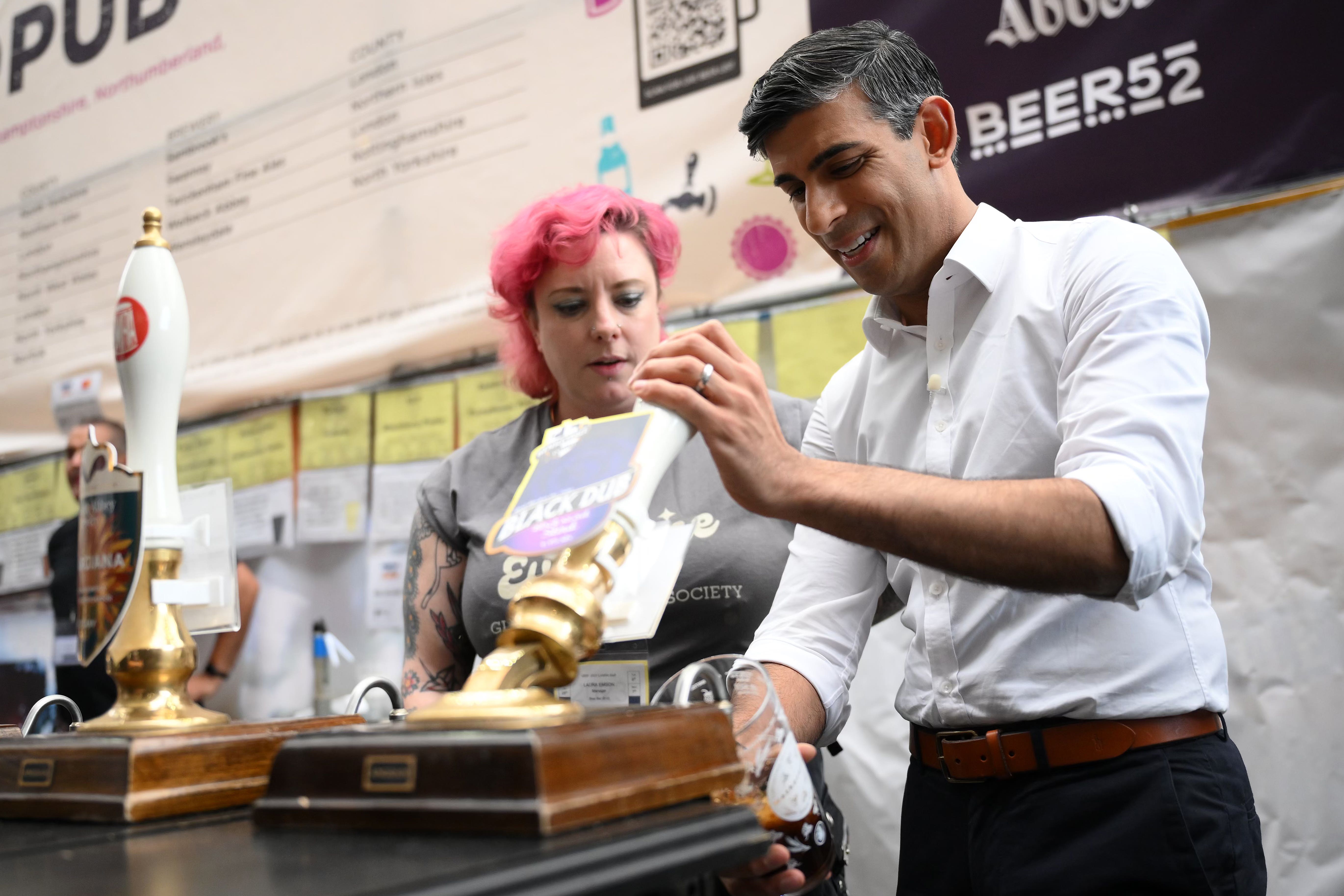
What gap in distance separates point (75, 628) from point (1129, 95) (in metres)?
2.54

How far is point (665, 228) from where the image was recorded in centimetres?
162

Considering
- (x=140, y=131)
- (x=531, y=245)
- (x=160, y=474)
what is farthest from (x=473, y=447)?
(x=140, y=131)

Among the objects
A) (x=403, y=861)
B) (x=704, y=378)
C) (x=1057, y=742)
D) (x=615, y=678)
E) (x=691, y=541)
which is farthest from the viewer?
(x=691, y=541)

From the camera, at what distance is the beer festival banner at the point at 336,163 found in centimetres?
204

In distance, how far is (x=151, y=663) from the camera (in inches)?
30.9

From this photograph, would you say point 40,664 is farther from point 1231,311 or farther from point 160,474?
point 1231,311

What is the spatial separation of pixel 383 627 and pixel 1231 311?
184 cm

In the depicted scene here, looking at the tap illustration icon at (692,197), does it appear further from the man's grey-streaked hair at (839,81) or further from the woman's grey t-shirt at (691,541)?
the man's grey-streaked hair at (839,81)

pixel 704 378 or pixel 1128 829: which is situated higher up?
pixel 704 378

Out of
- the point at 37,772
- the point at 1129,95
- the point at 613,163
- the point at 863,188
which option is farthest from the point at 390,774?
the point at 613,163

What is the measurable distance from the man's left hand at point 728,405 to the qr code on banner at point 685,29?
1.41 metres

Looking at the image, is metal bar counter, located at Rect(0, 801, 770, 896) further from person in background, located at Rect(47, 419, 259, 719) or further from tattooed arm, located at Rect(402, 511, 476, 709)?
person in background, located at Rect(47, 419, 259, 719)

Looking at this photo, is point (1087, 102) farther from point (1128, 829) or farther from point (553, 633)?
point (553, 633)

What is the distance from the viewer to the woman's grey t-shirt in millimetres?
1354
